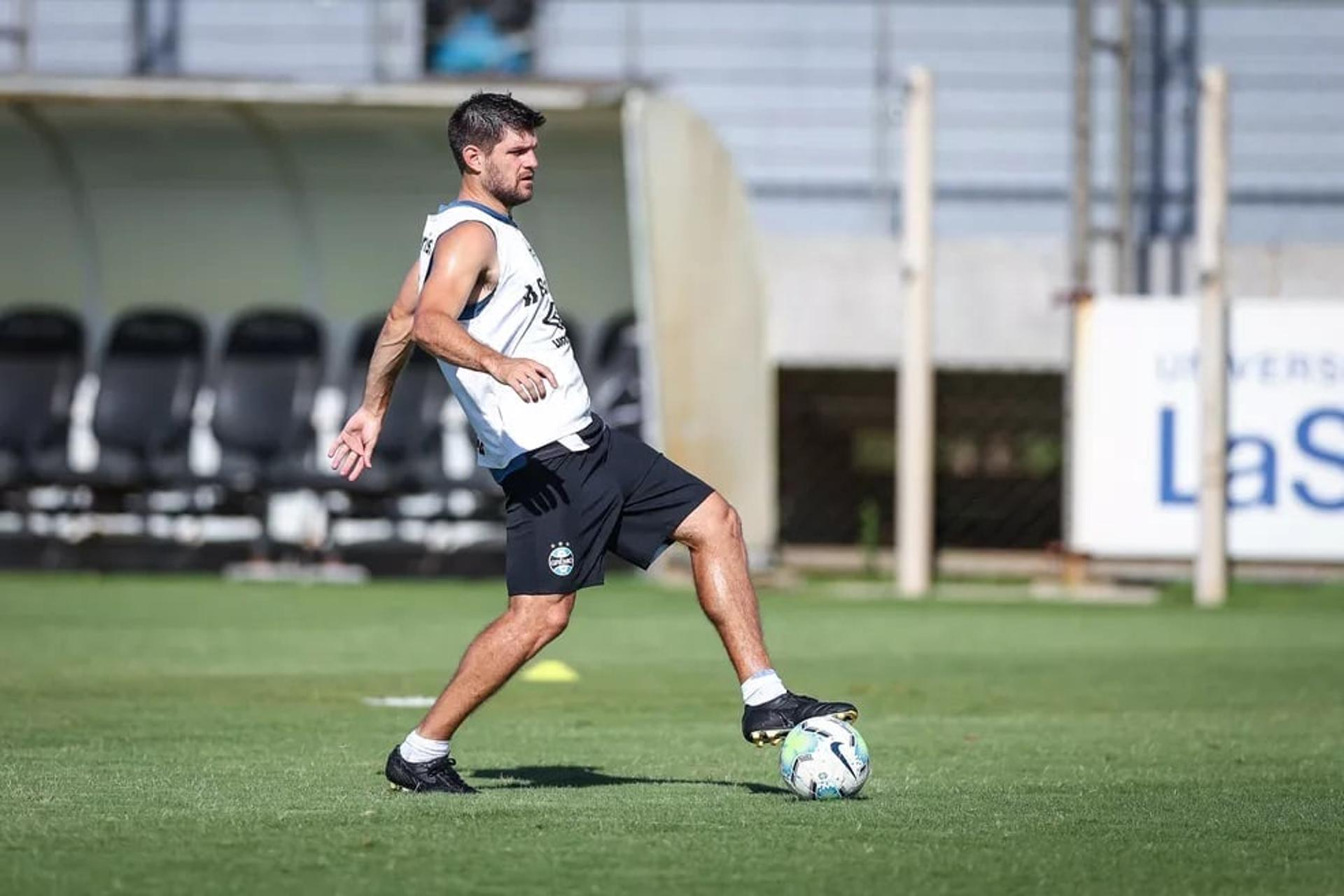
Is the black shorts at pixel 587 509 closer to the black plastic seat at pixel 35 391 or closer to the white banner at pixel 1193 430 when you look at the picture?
the white banner at pixel 1193 430

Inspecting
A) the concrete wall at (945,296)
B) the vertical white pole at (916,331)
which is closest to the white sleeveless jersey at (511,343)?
the vertical white pole at (916,331)

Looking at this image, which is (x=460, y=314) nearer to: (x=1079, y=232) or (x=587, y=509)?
(x=587, y=509)

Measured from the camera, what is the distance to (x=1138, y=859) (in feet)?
17.5

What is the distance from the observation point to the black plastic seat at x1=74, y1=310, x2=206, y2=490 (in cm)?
1825

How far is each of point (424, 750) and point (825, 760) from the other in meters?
1.06

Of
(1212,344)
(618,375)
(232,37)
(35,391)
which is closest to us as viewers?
(1212,344)

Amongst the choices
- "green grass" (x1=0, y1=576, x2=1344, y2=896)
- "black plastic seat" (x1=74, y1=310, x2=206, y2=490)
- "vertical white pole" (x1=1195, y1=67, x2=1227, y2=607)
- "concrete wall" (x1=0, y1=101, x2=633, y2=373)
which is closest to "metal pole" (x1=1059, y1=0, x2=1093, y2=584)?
"vertical white pole" (x1=1195, y1=67, x2=1227, y2=607)

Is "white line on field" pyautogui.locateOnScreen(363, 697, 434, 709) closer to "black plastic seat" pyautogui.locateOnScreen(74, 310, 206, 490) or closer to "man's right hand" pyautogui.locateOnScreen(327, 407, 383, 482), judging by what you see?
"man's right hand" pyautogui.locateOnScreen(327, 407, 383, 482)

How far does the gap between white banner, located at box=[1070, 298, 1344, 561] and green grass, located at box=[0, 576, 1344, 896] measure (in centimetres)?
232

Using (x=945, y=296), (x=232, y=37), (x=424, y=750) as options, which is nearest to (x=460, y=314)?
(x=424, y=750)

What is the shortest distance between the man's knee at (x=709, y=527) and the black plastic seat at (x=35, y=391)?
485 inches

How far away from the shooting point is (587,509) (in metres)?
6.50

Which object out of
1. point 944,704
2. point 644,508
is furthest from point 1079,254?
point 644,508

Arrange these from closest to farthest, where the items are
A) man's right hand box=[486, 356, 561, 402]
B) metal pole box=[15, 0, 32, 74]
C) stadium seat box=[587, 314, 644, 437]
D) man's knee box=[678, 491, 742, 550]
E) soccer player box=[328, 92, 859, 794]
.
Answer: man's right hand box=[486, 356, 561, 402] < soccer player box=[328, 92, 859, 794] < man's knee box=[678, 491, 742, 550] < stadium seat box=[587, 314, 644, 437] < metal pole box=[15, 0, 32, 74]
